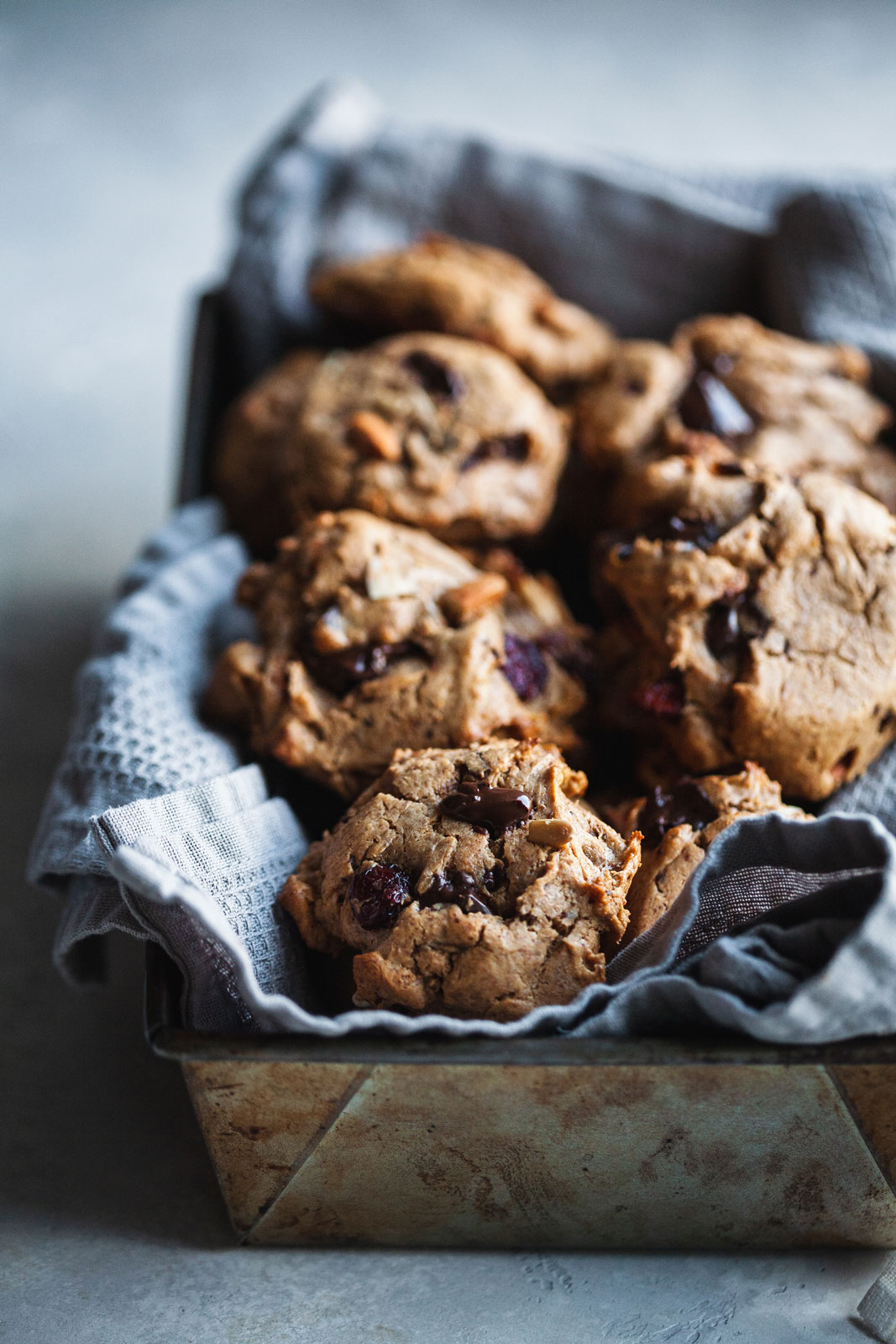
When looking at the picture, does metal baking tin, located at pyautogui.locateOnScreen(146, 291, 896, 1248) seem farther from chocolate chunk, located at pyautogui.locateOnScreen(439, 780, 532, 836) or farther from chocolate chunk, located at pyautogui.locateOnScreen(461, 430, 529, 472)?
chocolate chunk, located at pyautogui.locateOnScreen(461, 430, 529, 472)

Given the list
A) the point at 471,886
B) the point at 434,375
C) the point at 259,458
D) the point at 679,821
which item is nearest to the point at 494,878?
the point at 471,886

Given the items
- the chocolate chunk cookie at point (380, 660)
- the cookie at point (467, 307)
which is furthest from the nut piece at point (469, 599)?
the cookie at point (467, 307)

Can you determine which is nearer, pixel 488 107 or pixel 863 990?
pixel 863 990

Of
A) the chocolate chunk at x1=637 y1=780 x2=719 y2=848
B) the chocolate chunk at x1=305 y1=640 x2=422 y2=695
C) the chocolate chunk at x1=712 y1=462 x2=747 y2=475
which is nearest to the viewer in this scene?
the chocolate chunk at x1=637 y1=780 x2=719 y2=848

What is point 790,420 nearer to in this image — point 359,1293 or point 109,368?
point 359,1293

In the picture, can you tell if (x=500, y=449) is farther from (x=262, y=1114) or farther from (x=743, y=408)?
(x=262, y=1114)

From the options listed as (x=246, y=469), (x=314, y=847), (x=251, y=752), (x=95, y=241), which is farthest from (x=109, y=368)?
(x=314, y=847)

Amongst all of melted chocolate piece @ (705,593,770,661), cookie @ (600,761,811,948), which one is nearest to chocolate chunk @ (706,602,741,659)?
melted chocolate piece @ (705,593,770,661)
